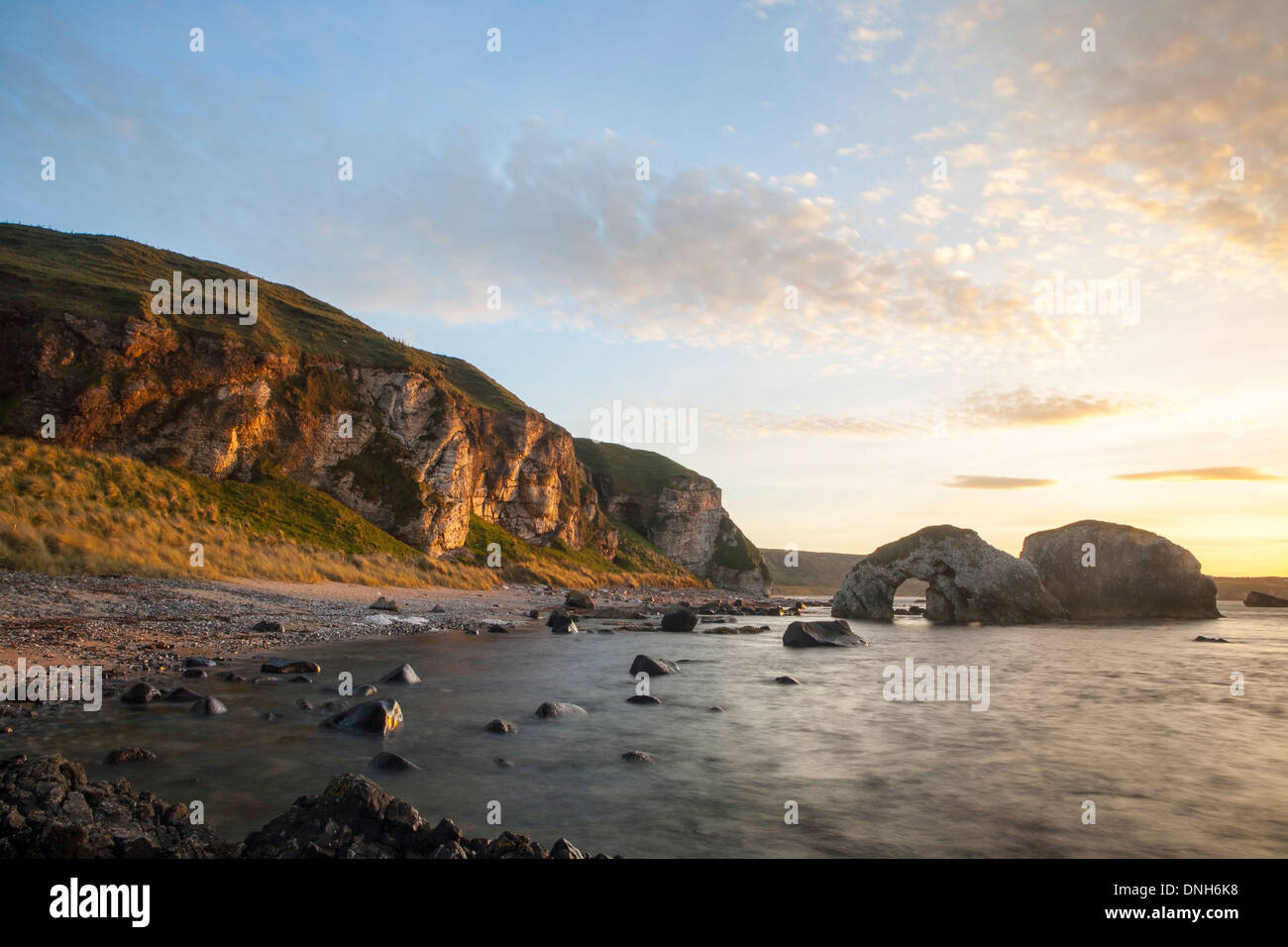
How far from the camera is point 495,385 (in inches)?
3907

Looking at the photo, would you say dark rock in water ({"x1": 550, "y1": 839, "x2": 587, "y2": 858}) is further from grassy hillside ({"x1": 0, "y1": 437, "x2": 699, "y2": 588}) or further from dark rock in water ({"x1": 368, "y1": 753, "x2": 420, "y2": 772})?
grassy hillside ({"x1": 0, "y1": 437, "x2": 699, "y2": 588})

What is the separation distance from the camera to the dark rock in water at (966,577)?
50438 millimetres

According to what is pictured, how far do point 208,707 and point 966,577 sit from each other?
51.5m

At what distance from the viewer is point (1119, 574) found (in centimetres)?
5506

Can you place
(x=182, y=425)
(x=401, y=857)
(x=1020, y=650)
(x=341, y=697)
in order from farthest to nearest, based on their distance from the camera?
1. (x=182, y=425)
2. (x=1020, y=650)
3. (x=341, y=697)
4. (x=401, y=857)

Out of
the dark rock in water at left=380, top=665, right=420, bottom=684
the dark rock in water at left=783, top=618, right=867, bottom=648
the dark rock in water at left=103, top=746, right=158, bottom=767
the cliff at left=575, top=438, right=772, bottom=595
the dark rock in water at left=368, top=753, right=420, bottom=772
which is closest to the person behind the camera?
the dark rock in water at left=103, top=746, right=158, bottom=767

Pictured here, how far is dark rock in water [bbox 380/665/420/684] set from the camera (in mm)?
16023

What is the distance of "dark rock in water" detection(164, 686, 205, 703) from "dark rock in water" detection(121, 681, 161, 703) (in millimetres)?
278

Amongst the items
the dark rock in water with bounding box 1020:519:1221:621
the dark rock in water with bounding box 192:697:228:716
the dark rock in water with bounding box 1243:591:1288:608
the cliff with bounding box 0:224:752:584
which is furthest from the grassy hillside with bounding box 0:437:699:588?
the dark rock in water with bounding box 1243:591:1288:608

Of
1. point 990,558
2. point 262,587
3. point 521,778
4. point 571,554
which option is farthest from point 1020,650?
point 571,554

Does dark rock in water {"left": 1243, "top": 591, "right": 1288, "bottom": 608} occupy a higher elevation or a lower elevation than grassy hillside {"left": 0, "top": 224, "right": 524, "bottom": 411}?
lower

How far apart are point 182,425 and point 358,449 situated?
614 inches
